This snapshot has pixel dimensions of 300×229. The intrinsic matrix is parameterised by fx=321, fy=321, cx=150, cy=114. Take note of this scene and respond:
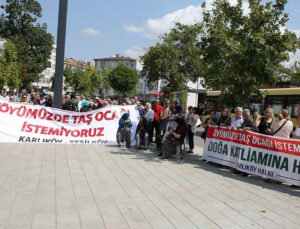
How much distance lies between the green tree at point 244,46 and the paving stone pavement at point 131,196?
3.02m

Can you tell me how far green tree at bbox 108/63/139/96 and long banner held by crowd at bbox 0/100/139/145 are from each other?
91907 mm

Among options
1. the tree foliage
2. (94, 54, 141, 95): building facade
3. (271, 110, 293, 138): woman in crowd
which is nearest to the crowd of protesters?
(271, 110, 293, 138): woman in crowd

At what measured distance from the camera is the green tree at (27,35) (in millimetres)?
54781

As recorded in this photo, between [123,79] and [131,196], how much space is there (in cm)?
9895

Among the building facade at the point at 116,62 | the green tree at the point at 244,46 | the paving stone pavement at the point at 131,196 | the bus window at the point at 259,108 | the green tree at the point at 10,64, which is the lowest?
the paving stone pavement at the point at 131,196

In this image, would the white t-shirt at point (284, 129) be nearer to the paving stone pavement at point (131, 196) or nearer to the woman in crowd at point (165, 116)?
the paving stone pavement at point (131, 196)

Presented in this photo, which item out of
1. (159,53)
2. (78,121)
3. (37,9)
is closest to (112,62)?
(37,9)

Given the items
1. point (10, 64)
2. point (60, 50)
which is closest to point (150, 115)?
point (60, 50)

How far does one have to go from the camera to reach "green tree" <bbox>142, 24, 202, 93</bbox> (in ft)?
119

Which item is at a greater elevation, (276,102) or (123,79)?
(123,79)

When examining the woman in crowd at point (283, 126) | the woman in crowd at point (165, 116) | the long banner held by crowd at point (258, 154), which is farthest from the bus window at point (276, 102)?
the woman in crowd at point (283, 126)

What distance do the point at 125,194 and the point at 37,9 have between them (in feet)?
193

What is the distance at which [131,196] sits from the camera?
5.85 meters

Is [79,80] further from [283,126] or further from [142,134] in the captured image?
[283,126]
